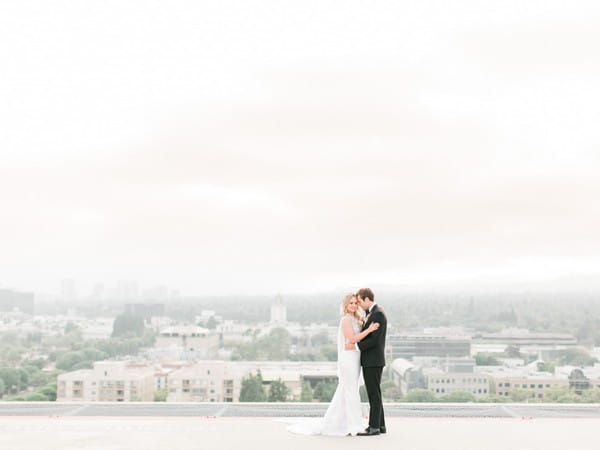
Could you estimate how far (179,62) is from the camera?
1385 centimetres

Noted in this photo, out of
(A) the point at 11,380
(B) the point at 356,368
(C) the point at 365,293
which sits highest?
(C) the point at 365,293

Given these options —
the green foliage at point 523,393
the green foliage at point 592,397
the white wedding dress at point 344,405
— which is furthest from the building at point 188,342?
the white wedding dress at point 344,405

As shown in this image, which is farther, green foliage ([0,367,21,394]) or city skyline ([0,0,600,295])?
Result: city skyline ([0,0,600,295])

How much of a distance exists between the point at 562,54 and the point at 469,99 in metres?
3.78

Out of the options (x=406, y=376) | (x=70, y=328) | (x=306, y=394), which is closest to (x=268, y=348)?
(x=70, y=328)

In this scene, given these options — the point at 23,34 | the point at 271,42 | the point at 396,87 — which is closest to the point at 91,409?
the point at 23,34

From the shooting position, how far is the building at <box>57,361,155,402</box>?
9.12 meters

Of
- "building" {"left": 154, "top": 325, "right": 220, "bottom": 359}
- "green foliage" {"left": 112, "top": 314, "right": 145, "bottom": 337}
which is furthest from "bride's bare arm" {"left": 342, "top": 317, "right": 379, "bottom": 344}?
"green foliage" {"left": 112, "top": 314, "right": 145, "bottom": 337}

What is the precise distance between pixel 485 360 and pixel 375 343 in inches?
456

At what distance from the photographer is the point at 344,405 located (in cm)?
537

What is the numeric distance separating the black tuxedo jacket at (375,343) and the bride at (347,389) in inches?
1.6

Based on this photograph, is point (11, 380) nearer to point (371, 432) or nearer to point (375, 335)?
point (371, 432)

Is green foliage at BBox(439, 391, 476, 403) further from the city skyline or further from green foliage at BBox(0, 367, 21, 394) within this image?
green foliage at BBox(0, 367, 21, 394)

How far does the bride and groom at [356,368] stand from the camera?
5.31m
